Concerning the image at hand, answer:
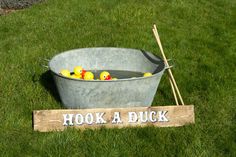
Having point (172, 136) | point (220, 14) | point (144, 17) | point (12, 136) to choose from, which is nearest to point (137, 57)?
point (172, 136)

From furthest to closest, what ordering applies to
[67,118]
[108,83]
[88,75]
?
[88,75]
[67,118]
[108,83]

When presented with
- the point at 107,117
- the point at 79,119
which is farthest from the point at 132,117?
the point at 79,119

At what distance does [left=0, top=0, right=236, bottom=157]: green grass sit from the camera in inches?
166

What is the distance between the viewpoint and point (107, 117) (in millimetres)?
4375

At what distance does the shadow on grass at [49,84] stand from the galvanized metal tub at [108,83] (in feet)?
1.25

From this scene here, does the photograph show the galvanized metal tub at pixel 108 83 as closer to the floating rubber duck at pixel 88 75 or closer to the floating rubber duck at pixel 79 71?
the floating rubber duck at pixel 79 71

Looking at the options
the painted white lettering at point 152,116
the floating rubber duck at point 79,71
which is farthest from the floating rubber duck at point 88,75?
the painted white lettering at point 152,116

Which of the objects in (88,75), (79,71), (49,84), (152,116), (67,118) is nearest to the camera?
(67,118)

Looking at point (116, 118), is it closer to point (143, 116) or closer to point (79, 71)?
point (143, 116)

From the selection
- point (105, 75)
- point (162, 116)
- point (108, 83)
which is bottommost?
point (162, 116)

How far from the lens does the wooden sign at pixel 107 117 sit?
4.32 m

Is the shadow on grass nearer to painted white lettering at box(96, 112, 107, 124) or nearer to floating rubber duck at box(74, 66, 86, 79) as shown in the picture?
floating rubber duck at box(74, 66, 86, 79)

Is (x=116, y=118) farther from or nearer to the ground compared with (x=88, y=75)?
nearer to the ground

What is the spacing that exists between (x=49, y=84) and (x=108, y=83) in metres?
1.57
